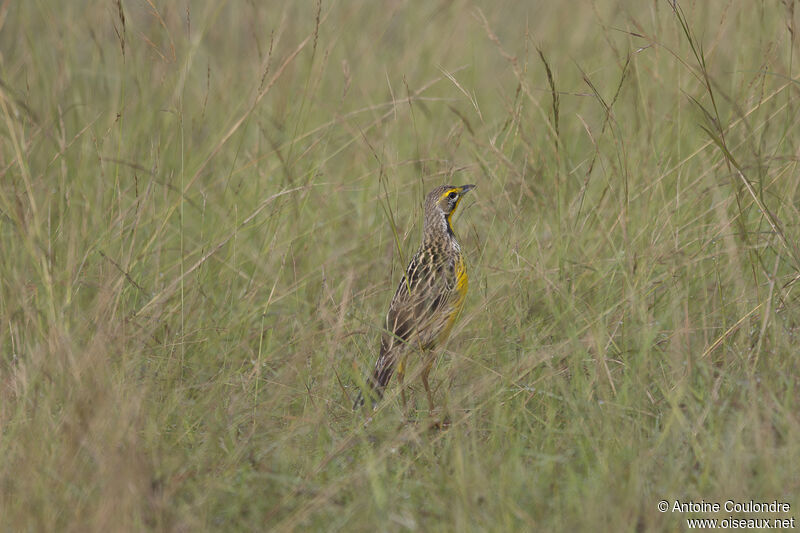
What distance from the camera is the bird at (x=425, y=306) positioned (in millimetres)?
4320

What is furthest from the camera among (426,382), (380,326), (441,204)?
(441,204)

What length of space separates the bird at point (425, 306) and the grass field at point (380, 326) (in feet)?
0.37

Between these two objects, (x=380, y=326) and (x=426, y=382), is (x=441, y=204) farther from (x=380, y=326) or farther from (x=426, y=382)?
(x=426, y=382)

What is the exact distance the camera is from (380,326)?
14.7 feet

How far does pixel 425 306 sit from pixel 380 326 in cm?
23

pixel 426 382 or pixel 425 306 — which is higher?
pixel 425 306

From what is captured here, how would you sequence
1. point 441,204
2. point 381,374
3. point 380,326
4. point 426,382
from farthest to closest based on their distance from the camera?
point 441,204 < point 380,326 < point 381,374 < point 426,382

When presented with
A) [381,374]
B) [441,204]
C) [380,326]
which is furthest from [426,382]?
[441,204]

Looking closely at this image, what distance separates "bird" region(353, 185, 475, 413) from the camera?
14.2 ft

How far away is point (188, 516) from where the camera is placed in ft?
10.2

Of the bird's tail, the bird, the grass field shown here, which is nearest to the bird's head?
the bird

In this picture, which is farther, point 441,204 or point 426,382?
point 441,204

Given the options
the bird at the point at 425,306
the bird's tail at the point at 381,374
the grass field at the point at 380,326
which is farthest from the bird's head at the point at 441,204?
the bird's tail at the point at 381,374

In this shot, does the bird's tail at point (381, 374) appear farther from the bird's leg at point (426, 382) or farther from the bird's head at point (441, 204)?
the bird's head at point (441, 204)
